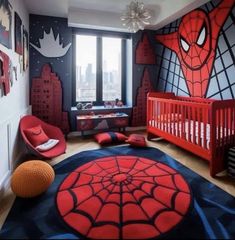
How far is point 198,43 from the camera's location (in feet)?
11.1

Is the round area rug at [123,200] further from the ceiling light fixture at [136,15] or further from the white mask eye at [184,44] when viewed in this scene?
the white mask eye at [184,44]

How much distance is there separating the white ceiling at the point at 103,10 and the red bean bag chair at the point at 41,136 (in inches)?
71.0

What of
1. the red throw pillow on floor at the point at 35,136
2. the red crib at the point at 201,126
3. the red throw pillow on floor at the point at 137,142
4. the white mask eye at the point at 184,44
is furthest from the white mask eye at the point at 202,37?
the red throw pillow on floor at the point at 35,136

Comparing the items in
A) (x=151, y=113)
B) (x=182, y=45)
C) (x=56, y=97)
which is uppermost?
(x=182, y=45)

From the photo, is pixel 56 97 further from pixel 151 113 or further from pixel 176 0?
pixel 176 0

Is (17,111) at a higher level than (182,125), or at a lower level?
higher

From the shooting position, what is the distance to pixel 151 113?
3.65 meters

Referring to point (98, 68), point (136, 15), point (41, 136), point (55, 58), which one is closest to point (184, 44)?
point (136, 15)

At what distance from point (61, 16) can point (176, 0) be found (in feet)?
6.61

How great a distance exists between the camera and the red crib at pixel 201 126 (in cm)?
226

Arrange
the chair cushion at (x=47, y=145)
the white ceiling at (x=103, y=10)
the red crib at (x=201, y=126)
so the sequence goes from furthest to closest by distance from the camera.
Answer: the white ceiling at (x=103, y=10) → the chair cushion at (x=47, y=145) → the red crib at (x=201, y=126)

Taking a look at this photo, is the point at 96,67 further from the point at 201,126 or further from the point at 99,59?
the point at 201,126

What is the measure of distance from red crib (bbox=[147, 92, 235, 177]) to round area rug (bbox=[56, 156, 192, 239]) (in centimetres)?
48

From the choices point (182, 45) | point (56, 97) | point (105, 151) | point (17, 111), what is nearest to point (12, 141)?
point (17, 111)
